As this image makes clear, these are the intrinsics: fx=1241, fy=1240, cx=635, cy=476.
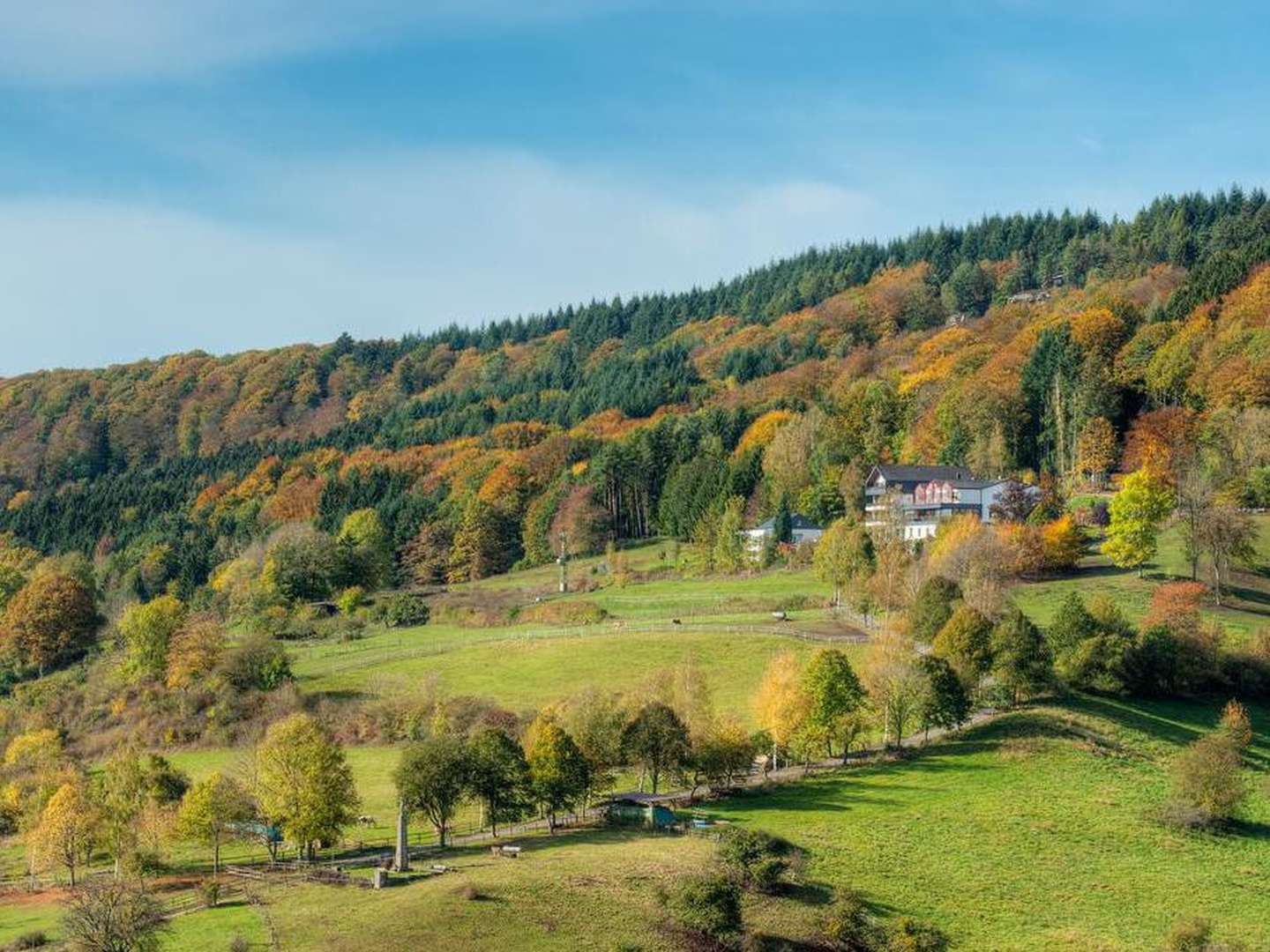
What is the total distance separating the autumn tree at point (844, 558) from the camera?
99025mm

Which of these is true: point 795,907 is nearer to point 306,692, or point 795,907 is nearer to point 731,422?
point 306,692

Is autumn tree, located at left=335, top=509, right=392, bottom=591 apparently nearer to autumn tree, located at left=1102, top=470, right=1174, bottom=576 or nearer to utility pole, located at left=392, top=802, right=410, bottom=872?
autumn tree, located at left=1102, top=470, right=1174, bottom=576

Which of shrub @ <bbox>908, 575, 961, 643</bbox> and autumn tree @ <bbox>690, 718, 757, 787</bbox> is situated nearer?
autumn tree @ <bbox>690, 718, 757, 787</bbox>

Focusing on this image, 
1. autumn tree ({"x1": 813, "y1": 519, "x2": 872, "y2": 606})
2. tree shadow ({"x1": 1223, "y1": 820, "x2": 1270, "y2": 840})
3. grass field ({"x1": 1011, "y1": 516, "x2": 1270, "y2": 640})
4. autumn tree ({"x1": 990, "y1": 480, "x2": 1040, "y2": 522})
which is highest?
autumn tree ({"x1": 990, "y1": 480, "x2": 1040, "y2": 522})

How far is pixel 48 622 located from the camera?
12319cm

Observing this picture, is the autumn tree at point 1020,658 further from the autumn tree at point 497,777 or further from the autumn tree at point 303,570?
the autumn tree at point 303,570

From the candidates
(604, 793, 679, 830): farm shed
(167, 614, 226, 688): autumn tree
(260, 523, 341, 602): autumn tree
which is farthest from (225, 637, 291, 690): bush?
(604, 793, 679, 830): farm shed

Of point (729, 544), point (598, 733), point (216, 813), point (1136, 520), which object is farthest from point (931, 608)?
point (216, 813)

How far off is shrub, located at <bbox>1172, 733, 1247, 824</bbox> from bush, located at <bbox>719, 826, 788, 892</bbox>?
77.0 ft

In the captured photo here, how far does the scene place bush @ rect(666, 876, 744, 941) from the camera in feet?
148

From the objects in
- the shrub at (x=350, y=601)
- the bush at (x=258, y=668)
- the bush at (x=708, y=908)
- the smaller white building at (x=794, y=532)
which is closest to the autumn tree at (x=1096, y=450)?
the smaller white building at (x=794, y=532)

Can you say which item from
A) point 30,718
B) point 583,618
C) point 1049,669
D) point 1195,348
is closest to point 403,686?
point 583,618

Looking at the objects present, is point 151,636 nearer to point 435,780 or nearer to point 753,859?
point 435,780

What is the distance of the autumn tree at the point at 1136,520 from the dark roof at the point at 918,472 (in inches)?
978
